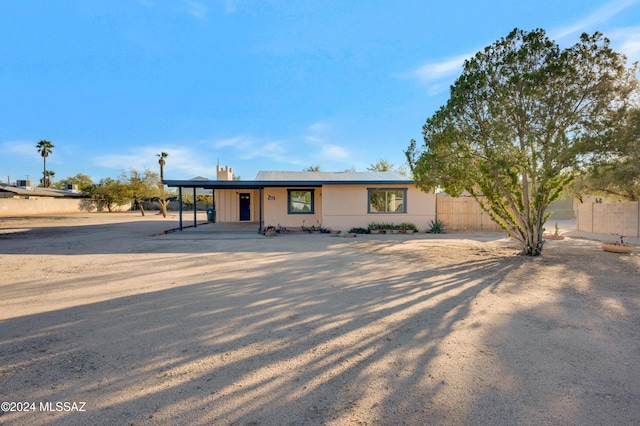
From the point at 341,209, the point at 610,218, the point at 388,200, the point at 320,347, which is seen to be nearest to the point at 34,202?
the point at 341,209

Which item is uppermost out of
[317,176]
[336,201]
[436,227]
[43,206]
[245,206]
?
[317,176]

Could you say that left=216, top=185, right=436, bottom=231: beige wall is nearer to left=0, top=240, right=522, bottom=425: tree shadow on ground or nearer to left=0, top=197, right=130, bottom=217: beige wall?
left=0, top=240, right=522, bottom=425: tree shadow on ground

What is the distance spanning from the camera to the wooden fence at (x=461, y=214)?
56.3ft

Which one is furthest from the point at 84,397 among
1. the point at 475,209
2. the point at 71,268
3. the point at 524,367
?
the point at 475,209

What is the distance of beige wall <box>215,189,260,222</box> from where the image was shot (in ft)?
70.3

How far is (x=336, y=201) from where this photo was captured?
51.8 feet

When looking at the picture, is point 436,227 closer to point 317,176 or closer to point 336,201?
point 336,201

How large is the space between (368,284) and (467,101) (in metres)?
6.16

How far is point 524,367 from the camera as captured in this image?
2.77 metres

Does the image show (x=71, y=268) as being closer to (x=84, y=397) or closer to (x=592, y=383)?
(x=84, y=397)

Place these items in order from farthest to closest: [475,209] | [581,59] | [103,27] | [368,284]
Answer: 1. [475,209]
2. [103,27]
3. [581,59]
4. [368,284]

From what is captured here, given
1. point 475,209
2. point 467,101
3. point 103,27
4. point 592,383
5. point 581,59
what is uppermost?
point 103,27

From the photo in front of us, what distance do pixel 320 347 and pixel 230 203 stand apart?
19460 mm

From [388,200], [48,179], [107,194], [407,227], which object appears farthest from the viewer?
[48,179]
